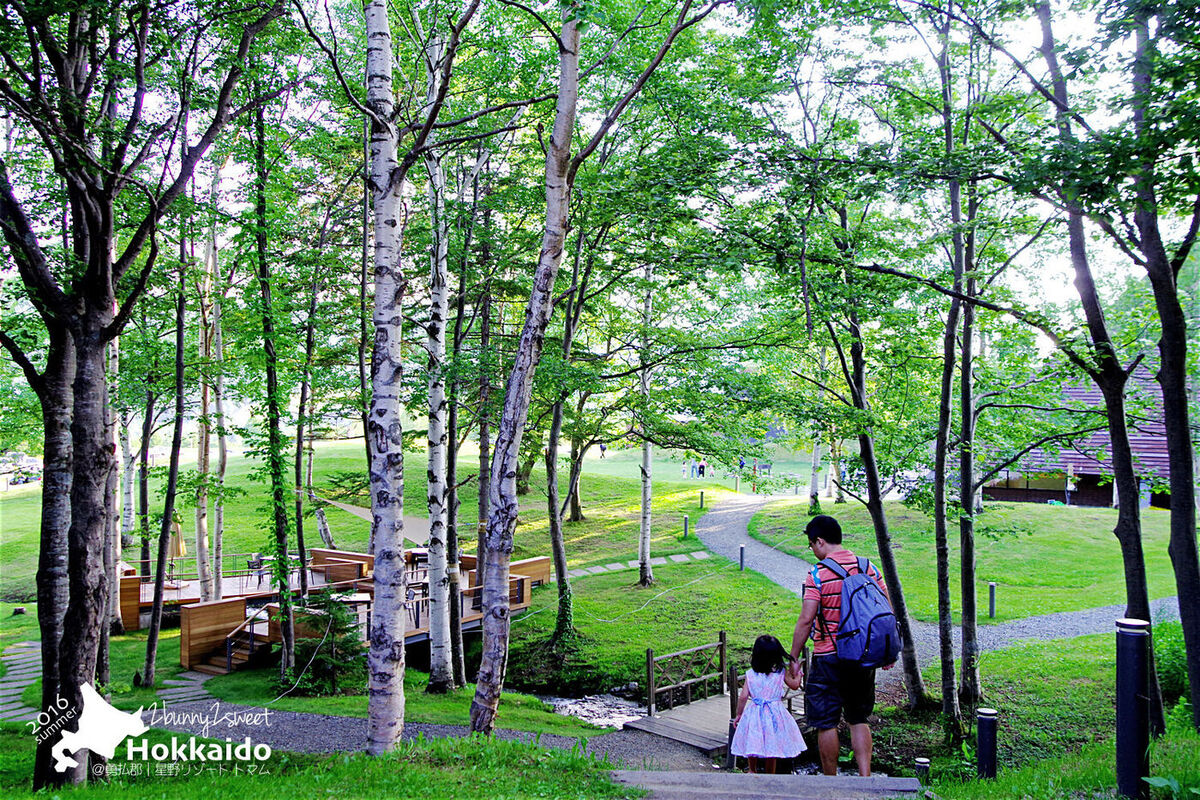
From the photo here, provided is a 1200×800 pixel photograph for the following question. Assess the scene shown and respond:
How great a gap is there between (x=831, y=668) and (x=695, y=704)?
7333mm

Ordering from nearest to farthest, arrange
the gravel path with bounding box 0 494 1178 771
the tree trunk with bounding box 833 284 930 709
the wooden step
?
the gravel path with bounding box 0 494 1178 771 < the tree trunk with bounding box 833 284 930 709 < the wooden step

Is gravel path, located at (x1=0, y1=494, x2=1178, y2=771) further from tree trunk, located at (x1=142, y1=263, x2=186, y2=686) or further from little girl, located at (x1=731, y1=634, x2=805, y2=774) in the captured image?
little girl, located at (x1=731, y1=634, x2=805, y2=774)

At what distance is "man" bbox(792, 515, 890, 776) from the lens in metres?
4.25

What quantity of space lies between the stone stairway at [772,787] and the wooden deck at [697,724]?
5214mm

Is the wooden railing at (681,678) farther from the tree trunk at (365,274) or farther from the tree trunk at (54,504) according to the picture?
the tree trunk at (54,504)

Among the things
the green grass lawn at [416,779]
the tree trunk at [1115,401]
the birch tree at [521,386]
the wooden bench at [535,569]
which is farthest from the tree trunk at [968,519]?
the wooden bench at [535,569]

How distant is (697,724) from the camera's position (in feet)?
32.6

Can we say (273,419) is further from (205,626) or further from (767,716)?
(767,716)

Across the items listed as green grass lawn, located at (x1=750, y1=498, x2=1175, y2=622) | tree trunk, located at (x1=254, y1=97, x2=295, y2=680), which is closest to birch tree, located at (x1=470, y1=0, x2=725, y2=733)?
tree trunk, located at (x1=254, y1=97, x2=295, y2=680)

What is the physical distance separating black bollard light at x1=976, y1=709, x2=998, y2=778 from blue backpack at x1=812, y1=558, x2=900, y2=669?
8.16 feet

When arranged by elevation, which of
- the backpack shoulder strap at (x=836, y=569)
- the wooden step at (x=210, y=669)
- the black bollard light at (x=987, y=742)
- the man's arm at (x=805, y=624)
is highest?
the backpack shoulder strap at (x=836, y=569)

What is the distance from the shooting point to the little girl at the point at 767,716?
5.17m

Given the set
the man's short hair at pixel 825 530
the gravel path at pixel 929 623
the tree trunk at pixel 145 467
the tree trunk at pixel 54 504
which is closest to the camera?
the man's short hair at pixel 825 530

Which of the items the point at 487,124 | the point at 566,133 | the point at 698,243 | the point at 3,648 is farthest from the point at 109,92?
the point at 3,648
